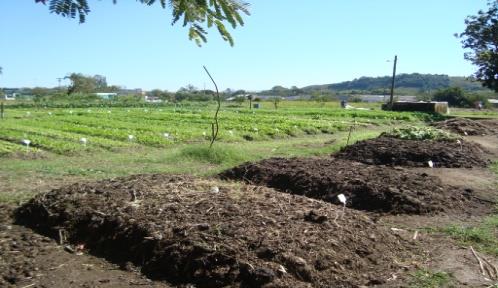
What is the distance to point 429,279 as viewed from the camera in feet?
14.4

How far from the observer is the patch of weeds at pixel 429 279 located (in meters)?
4.28

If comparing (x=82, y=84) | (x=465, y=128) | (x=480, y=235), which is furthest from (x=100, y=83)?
(x=480, y=235)

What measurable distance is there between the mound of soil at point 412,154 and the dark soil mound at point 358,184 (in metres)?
2.50

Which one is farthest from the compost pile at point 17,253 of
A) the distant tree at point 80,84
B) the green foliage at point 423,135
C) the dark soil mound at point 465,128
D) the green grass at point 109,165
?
the distant tree at point 80,84

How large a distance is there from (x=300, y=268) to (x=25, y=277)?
2.24 m

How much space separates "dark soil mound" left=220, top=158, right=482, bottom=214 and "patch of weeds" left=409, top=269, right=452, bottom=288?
94.7 inches

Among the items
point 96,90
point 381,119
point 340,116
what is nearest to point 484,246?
point 381,119

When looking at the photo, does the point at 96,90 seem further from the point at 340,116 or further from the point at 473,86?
the point at 473,86

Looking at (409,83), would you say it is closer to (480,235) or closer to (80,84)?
(80,84)

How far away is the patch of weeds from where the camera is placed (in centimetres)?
428

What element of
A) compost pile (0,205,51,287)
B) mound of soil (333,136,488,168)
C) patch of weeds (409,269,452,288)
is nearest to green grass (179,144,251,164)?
mound of soil (333,136,488,168)

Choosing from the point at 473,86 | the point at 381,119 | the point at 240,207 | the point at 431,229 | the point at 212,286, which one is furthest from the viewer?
the point at 473,86

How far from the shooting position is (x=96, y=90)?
76.9 m

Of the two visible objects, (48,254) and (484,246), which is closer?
(48,254)
